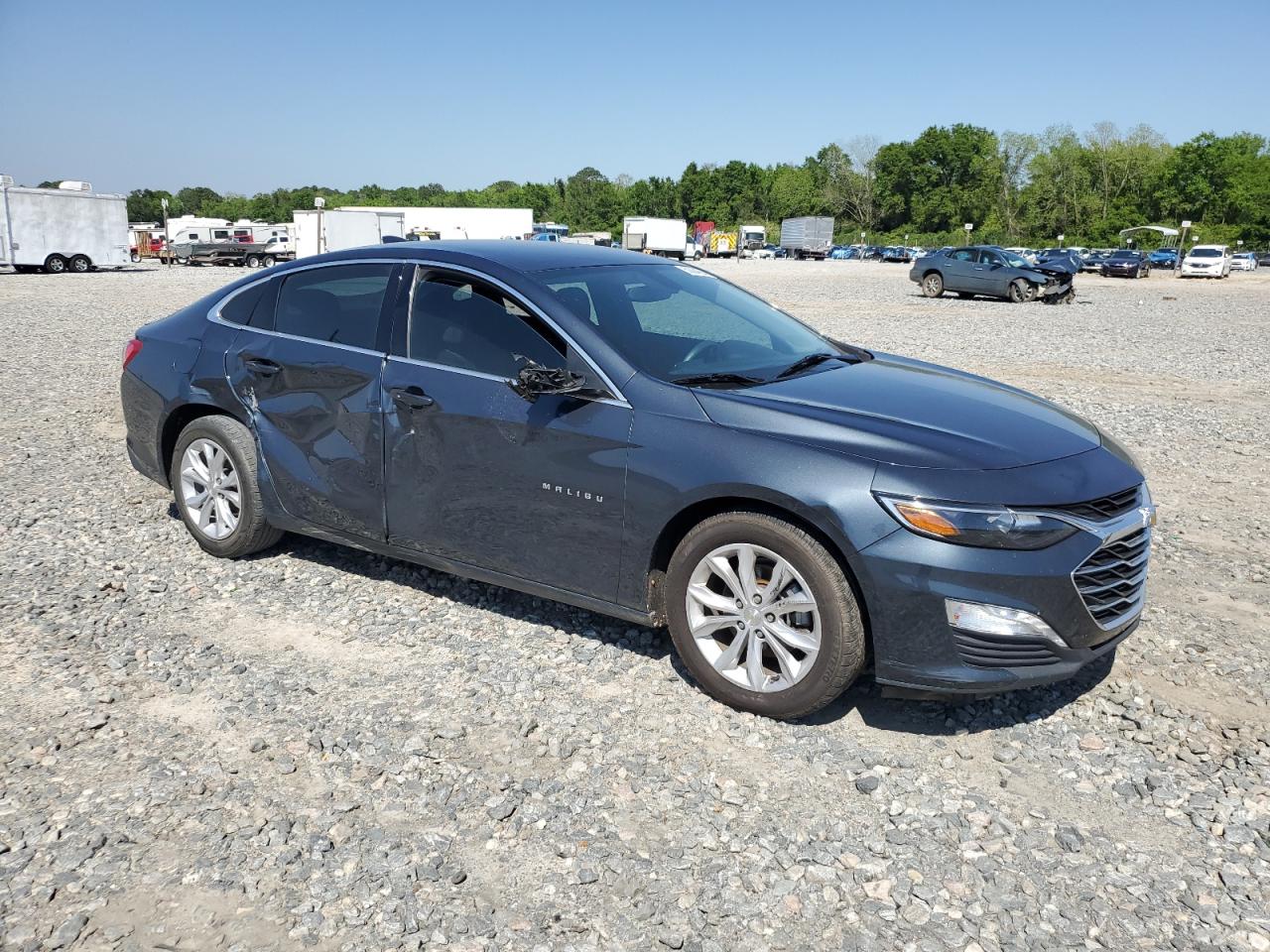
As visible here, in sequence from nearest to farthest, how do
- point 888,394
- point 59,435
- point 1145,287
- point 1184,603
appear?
point 888,394, point 1184,603, point 59,435, point 1145,287

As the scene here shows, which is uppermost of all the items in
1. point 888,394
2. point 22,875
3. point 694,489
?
point 888,394

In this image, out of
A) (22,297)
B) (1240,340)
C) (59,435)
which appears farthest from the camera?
(22,297)

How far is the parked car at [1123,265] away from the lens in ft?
164

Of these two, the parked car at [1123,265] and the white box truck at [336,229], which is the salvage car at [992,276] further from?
the white box truck at [336,229]

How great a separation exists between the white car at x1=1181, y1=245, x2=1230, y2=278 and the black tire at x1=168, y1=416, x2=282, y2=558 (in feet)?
178

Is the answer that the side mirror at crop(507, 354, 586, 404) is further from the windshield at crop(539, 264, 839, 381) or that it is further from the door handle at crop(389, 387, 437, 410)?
the door handle at crop(389, 387, 437, 410)

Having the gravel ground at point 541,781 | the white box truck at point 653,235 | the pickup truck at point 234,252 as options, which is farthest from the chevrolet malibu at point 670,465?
the white box truck at point 653,235

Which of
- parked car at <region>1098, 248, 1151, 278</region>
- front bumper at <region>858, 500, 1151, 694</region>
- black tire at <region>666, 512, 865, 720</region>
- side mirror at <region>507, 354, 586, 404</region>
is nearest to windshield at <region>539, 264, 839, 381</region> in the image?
side mirror at <region>507, 354, 586, 404</region>

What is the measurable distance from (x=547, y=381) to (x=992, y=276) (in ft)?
90.0

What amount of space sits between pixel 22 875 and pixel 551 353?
2.49 metres

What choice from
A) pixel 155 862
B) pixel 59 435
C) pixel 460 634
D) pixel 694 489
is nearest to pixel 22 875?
pixel 155 862

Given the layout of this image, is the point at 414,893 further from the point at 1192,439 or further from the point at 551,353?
the point at 1192,439

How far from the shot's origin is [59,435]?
28.2ft

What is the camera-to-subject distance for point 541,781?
11.1 feet
